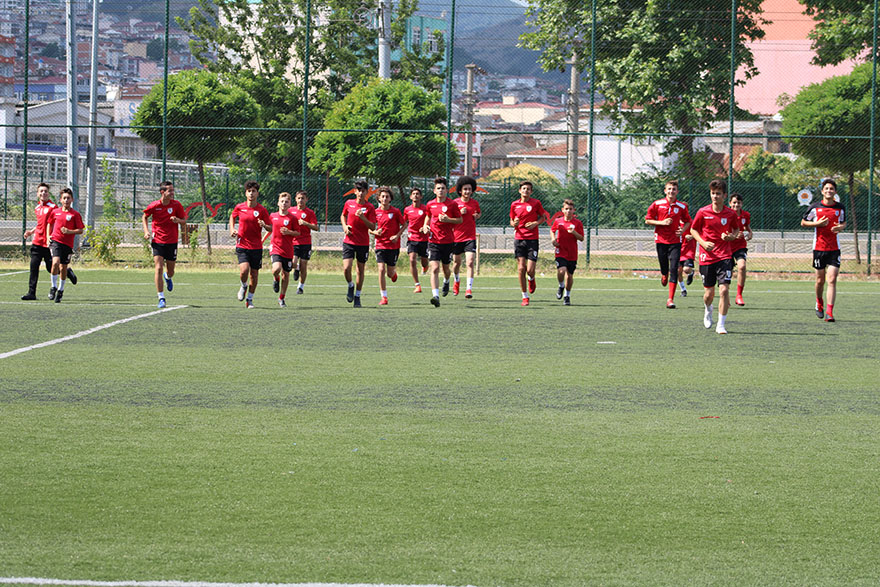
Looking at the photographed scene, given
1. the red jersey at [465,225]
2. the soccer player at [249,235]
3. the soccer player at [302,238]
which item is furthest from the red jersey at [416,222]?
the soccer player at [249,235]

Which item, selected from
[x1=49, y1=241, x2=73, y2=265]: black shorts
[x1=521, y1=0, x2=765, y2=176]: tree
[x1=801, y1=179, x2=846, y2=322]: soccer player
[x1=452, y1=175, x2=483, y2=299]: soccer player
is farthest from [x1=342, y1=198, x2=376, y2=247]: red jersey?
[x1=521, y1=0, x2=765, y2=176]: tree

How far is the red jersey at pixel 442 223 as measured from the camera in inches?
702

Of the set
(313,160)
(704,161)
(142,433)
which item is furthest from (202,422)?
(704,161)

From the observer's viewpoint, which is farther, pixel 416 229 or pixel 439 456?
pixel 416 229

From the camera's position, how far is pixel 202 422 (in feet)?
26.2

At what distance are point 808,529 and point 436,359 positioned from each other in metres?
6.40

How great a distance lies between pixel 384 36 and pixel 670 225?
810 inches

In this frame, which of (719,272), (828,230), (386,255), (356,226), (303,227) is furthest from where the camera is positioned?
(303,227)

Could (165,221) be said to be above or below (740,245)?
above

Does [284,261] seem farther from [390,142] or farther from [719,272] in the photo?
[390,142]

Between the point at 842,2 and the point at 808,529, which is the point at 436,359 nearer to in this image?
the point at 808,529

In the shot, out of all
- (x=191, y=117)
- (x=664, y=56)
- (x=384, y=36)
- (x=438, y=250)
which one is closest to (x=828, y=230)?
(x=438, y=250)

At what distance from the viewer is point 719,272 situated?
44.8ft

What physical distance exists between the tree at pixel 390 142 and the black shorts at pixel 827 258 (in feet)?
51.2
